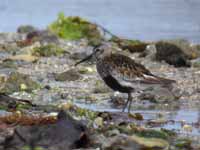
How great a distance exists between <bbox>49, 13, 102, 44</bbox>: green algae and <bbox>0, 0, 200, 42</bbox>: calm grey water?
1152 millimetres

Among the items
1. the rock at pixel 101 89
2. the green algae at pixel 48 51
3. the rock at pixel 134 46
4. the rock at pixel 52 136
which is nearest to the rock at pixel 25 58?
the green algae at pixel 48 51

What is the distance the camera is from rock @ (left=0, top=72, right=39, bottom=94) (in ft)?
34.1

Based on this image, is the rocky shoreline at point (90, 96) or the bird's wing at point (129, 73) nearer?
the rocky shoreline at point (90, 96)

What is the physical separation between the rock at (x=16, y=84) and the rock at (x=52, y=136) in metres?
3.22

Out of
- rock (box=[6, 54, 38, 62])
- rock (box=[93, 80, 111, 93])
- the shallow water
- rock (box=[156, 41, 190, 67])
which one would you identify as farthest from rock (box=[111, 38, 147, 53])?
the shallow water

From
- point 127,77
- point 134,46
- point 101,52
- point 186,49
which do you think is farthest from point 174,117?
point 134,46

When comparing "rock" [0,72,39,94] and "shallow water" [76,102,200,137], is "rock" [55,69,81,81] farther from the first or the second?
"shallow water" [76,102,200,137]

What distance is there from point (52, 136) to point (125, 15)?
12.5m

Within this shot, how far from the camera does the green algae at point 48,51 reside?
13.4 m

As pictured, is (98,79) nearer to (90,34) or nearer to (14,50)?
(14,50)

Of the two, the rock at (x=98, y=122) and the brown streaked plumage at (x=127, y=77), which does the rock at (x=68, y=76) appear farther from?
the rock at (x=98, y=122)

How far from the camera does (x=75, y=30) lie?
15.5 m

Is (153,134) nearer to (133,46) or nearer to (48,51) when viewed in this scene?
(48,51)

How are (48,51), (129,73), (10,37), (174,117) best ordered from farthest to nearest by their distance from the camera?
(10,37) → (48,51) → (129,73) → (174,117)
